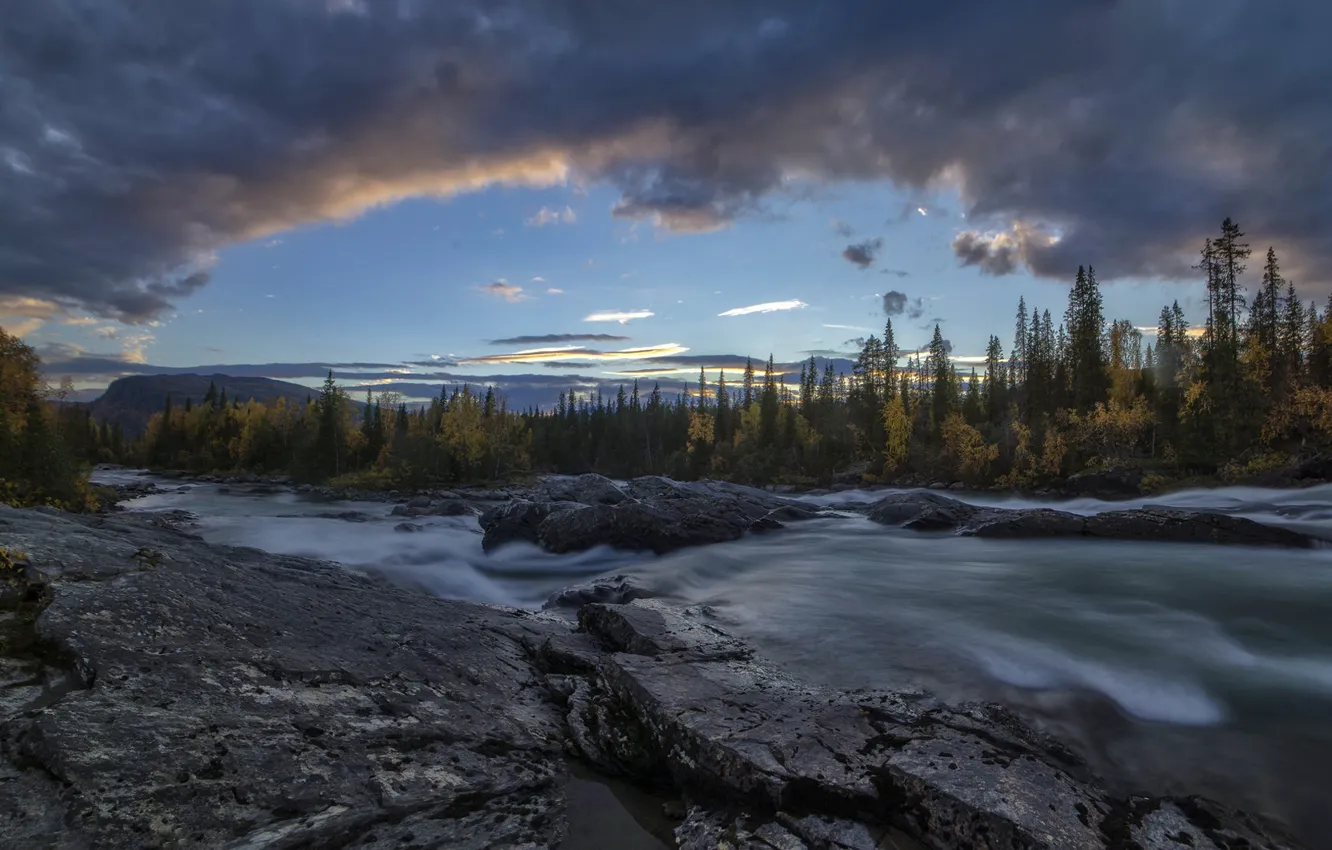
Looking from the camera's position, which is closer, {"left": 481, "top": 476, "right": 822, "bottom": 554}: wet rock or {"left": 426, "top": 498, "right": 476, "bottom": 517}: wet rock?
{"left": 481, "top": 476, "right": 822, "bottom": 554}: wet rock

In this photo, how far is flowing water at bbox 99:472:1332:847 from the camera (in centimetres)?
676

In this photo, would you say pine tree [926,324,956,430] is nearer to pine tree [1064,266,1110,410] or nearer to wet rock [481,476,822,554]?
pine tree [1064,266,1110,410]

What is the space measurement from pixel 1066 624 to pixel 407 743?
11.8 meters

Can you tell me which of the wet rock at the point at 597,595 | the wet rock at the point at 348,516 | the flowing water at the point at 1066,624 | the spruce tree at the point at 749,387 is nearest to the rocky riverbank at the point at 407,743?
the flowing water at the point at 1066,624

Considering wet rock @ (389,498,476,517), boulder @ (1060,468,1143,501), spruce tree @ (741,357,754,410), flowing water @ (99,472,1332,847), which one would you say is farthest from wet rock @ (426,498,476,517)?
spruce tree @ (741,357,754,410)

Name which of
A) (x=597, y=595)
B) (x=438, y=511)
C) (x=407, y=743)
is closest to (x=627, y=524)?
(x=597, y=595)

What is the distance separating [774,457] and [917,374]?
Result: 242ft

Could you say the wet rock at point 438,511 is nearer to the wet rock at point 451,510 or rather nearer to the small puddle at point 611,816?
the wet rock at point 451,510

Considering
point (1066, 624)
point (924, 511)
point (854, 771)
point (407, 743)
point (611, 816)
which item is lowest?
point (924, 511)

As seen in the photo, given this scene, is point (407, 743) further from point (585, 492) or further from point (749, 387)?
point (749, 387)

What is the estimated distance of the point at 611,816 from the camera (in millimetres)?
5074

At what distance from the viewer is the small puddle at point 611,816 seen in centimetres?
473

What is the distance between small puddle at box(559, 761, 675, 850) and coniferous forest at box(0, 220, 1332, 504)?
24296mm

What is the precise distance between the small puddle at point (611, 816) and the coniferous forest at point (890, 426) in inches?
957
